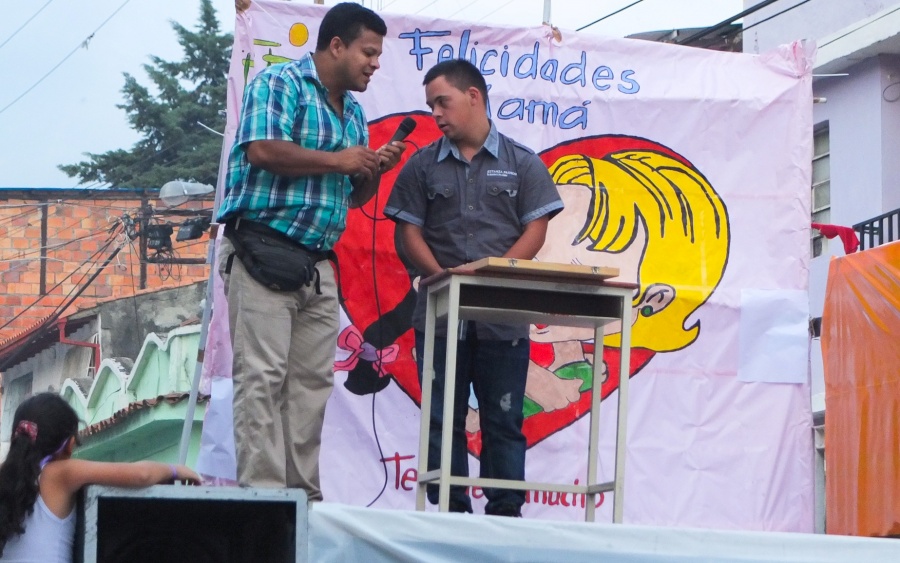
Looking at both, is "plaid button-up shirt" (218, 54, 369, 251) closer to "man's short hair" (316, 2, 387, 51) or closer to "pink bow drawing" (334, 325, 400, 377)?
"man's short hair" (316, 2, 387, 51)

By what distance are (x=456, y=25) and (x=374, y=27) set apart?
1.54m

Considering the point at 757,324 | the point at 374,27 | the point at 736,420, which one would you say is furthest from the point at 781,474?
the point at 374,27

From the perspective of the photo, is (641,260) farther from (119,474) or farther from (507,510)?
(119,474)

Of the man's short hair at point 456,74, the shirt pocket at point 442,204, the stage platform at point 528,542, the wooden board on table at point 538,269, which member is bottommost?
the stage platform at point 528,542

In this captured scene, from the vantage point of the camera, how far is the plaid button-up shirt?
4.02m

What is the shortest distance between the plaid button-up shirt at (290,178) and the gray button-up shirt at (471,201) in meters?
0.45

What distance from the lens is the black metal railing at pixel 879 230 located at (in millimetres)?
10883

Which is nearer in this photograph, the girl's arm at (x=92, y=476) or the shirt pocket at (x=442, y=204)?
the girl's arm at (x=92, y=476)

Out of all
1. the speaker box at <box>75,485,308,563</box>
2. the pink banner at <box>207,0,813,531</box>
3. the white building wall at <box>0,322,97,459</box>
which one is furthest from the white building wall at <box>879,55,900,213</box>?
the white building wall at <box>0,322,97,459</box>

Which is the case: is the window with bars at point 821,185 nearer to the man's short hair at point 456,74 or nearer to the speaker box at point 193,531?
the man's short hair at point 456,74

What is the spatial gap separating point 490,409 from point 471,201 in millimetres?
728

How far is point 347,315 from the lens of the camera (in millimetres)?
5359

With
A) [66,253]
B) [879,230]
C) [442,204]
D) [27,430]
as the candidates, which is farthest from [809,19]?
[66,253]

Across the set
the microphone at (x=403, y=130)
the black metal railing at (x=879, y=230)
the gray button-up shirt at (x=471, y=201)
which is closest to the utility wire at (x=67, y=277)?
the black metal railing at (x=879, y=230)
